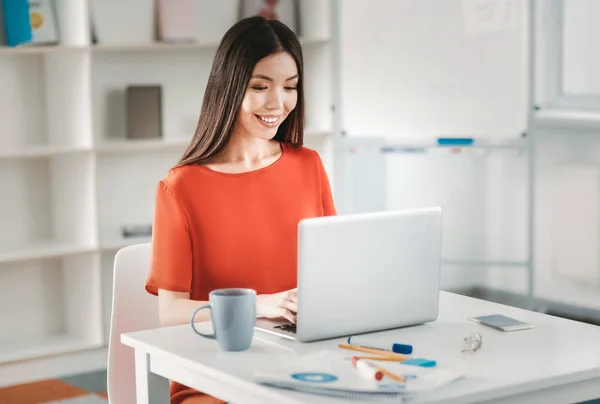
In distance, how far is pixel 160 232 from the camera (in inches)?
86.8

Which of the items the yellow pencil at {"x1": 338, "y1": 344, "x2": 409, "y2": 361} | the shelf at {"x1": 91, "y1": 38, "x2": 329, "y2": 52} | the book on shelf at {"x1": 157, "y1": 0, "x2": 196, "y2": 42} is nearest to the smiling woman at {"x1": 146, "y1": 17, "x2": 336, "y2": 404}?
the yellow pencil at {"x1": 338, "y1": 344, "x2": 409, "y2": 361}

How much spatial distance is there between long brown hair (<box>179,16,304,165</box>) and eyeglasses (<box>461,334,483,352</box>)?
769 millimetres

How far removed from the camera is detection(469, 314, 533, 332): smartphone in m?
1.94

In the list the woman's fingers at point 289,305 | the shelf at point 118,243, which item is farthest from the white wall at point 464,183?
the woman's fingers at point 289,305

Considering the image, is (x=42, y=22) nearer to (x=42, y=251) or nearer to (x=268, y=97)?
(x=42, y=251)

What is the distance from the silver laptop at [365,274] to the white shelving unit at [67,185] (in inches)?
101

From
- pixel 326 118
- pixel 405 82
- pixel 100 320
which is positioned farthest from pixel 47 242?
pixel 405 82

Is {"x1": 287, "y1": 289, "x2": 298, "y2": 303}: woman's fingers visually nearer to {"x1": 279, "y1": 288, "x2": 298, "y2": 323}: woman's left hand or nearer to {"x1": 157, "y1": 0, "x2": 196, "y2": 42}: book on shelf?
{"x1": 279, "y1": 288, "x2": 298, "y2": 323}: woman's left hand

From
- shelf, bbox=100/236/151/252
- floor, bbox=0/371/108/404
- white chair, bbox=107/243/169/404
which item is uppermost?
white chair, bbox=107/243/169/404

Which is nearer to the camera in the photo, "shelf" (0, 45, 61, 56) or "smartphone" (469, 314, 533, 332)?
"smartphone" (469, 314, 533, 332)

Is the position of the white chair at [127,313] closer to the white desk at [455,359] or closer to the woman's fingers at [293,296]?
the white desk at [455,359]

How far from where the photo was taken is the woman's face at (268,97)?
2262 mm

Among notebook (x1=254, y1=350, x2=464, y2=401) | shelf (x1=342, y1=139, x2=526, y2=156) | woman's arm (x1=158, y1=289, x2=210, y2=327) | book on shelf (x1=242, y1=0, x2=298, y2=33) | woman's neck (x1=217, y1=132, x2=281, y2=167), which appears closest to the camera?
notebook (x1=254, y1=350, x2=464, y2=401)

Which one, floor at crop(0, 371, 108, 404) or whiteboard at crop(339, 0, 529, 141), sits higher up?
whiteboard at crop(339, 0, 529, 141)
